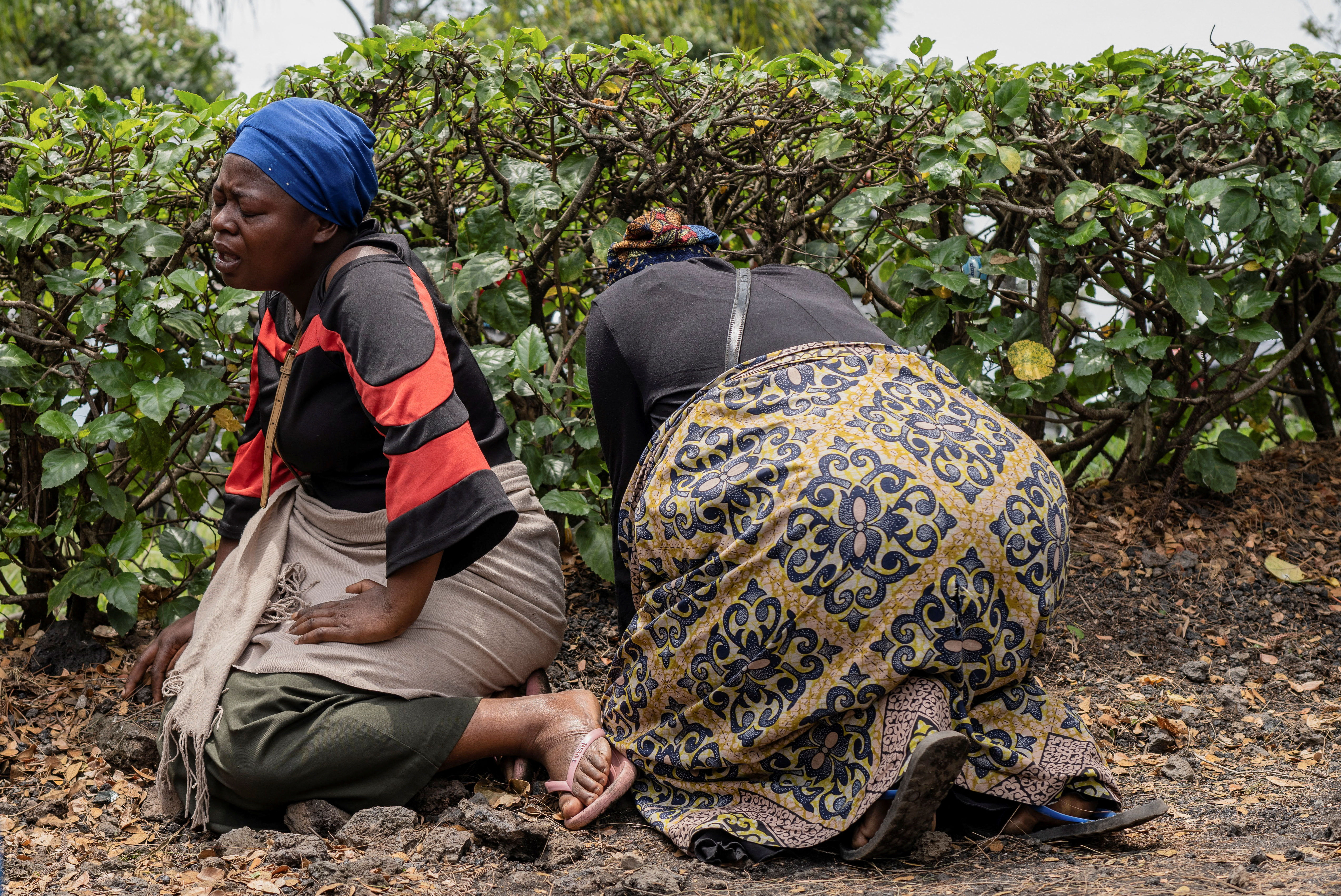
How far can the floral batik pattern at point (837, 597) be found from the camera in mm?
1992

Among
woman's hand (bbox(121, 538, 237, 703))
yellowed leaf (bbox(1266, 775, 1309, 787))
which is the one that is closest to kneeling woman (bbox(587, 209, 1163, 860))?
yellowed leaf (bbox(1266, 775, 1309, 787))

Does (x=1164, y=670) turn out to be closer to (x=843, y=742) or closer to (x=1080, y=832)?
(x=1080, y=832)

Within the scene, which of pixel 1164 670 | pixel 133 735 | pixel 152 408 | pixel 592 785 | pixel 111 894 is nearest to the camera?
pixel 111 894

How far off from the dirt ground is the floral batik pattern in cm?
16

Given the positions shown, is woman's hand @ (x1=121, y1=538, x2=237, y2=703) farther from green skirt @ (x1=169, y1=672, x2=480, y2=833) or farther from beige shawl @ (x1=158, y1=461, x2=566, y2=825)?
green skirt @ (x1=169, y1=672, x2=480, y2=833)

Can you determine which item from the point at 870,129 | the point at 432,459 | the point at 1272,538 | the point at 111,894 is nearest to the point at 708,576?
the point at 432,459

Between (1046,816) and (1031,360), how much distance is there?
164 cm

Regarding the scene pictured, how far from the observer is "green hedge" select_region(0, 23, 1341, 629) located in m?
2.90

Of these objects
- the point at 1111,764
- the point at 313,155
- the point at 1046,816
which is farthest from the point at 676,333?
the point at 1111,764

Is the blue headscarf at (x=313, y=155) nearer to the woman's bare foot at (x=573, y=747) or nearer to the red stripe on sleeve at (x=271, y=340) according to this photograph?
the red stripe on sleeve at (x=271, y=340)

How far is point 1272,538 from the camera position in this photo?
144 inches

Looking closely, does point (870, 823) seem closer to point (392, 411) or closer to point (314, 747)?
point (314, 747)

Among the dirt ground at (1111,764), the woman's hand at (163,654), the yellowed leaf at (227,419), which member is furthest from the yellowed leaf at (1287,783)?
the yellowed leaf at (227,419)

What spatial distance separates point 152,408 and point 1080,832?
7.82 feet
